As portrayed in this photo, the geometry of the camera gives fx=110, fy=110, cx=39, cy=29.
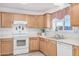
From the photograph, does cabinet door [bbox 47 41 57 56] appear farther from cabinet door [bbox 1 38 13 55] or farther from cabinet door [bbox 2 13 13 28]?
cabinet door [bbox 2 13 13 28]

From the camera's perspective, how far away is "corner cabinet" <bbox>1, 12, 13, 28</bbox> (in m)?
4.13

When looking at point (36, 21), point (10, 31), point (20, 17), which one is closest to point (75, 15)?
point (36, 21)

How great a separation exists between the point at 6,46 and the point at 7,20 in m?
1.00

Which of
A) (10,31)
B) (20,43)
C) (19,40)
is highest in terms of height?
(10,31)

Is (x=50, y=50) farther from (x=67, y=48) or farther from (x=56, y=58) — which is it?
(x=56, y=58)

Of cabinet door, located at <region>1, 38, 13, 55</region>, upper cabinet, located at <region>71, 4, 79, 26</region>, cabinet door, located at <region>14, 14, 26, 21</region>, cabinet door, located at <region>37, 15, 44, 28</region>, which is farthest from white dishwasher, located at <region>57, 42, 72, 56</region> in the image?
cabinet door, located at <region>14, 14, 26, 21</region>

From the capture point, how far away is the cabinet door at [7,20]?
4.13m

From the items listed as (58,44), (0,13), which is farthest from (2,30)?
(58,44)

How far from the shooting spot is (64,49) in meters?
2.60

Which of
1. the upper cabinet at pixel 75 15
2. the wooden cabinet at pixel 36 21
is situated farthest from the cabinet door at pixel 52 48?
the wooden cabinet at pixel 36 21

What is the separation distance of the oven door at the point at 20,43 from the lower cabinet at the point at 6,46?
174 mm

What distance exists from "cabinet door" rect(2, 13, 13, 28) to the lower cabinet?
610 millimetres

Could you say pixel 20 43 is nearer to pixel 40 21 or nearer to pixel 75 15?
pixel 40 21

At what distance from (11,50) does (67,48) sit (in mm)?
2205
